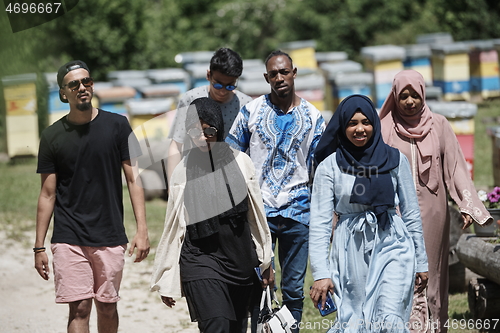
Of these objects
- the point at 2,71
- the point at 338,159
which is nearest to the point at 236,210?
the point at 338,159

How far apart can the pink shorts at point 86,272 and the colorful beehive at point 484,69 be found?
14.0 metres

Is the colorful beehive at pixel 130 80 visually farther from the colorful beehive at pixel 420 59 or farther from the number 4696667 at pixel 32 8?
the number 4696667 at pixel 32 8

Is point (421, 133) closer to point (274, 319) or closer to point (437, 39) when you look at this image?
point (274, 319)

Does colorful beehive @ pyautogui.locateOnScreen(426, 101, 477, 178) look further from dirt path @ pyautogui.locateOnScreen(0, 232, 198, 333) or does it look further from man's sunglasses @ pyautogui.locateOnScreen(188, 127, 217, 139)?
man's sunglasses @ pyautogui.locateOnScreen(188, 127, 217, 139)

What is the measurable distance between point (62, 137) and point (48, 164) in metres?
0.18

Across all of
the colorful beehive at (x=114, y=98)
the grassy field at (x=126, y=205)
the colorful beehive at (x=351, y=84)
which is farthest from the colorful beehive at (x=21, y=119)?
the colorful beehive at (x=351, y=84)

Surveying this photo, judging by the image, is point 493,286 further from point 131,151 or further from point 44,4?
point 44,4

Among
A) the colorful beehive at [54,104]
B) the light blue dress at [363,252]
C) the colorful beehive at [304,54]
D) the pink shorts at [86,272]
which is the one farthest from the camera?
the colorful beehive at [304,54]

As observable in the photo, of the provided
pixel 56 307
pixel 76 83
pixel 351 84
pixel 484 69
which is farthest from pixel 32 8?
pixel 484 69

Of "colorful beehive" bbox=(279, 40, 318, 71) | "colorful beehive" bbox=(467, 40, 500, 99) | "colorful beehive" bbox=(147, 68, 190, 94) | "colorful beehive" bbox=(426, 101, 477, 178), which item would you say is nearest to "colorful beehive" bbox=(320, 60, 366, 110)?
"colorful beehive" bbox=(279, 40, 318, 71)

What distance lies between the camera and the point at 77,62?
4.38 metres

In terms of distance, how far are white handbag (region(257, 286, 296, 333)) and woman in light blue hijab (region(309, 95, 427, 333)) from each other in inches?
9.7

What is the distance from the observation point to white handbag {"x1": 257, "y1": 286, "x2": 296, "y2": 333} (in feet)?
12.6

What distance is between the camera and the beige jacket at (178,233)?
3924mm
